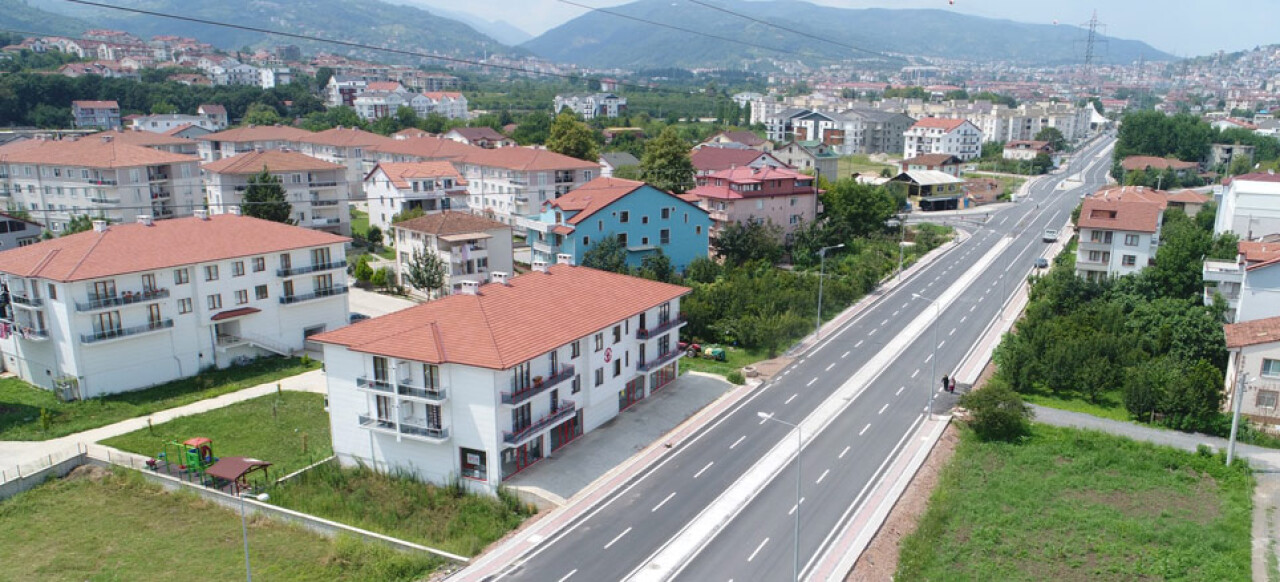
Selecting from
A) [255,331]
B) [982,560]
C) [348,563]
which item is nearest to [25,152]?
[255,331]

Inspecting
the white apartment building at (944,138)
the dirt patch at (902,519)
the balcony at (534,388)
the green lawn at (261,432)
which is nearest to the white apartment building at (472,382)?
the balcony at (534,388)

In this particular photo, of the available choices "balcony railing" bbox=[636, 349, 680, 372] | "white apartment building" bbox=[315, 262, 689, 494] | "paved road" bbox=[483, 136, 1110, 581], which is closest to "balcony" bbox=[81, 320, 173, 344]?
"white apartment building" bbox=[315, 262, 689, 494]

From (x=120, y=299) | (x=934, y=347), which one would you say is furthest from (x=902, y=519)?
(x=120, y=299)

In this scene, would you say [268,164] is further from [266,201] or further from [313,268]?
[313,268]

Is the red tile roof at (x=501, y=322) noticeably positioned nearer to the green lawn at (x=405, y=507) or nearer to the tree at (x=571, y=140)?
the green lawn at (x=405, y=507)

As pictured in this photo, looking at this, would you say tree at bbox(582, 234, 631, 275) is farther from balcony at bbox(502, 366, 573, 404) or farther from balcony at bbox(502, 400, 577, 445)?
balcony at bbox(502, 366, 573, 404)

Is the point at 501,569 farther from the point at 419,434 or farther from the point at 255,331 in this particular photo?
the point at 255,331
